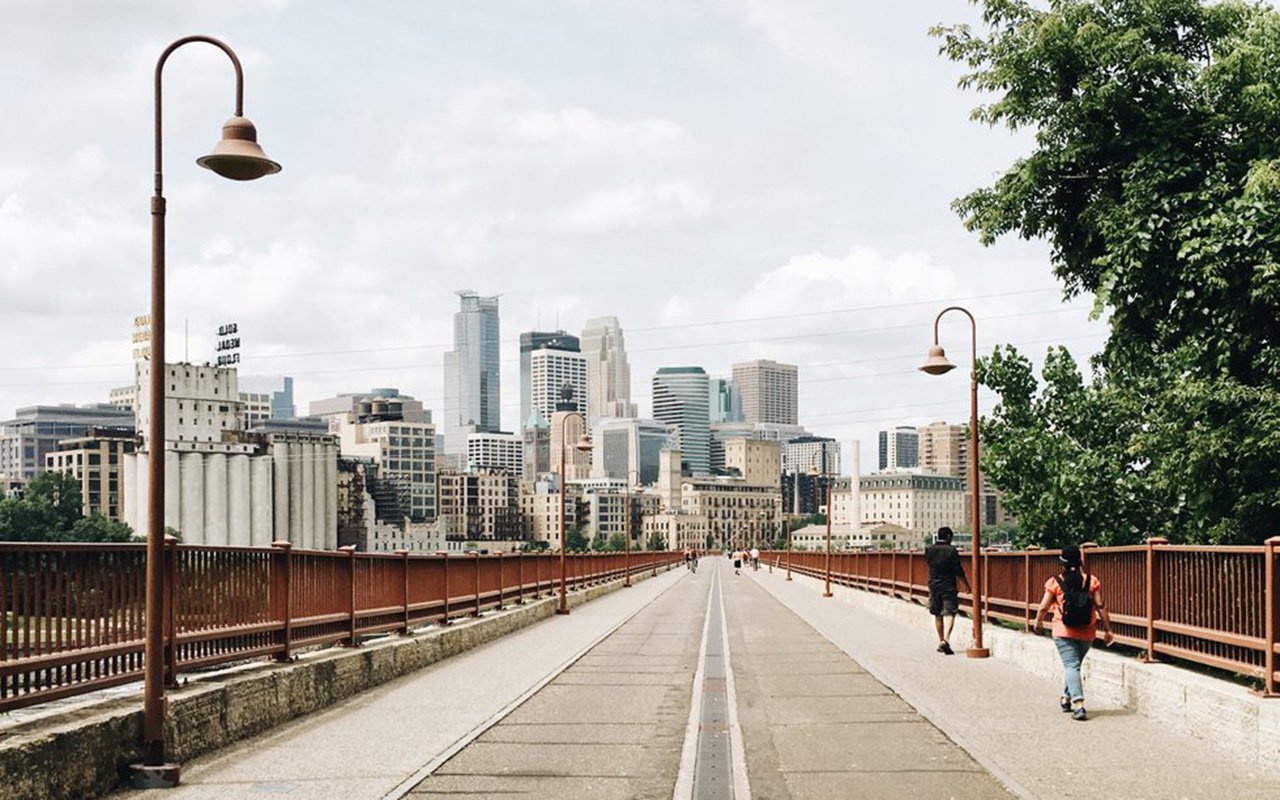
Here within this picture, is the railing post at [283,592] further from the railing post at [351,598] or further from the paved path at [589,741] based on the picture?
the paved path at [589,741]

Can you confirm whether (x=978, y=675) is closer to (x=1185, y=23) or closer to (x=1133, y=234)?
(x=1133, y=234)

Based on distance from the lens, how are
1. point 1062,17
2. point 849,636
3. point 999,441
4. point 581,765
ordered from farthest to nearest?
1. point 999,441
2. point 849,636
3. point 1062,17
4. point 581,765

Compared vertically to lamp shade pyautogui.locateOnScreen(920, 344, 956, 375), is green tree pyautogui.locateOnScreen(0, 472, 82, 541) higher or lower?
lower

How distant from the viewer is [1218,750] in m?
11.5

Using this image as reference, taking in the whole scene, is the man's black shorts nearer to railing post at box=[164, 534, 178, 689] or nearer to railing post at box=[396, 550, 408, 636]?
railing post at box=[396, 550, 408, 636]

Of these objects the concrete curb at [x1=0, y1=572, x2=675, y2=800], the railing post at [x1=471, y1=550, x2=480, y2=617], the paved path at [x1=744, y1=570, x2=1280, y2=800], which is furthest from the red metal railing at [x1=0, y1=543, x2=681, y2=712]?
the paved path at [x1=744, y1=570, x2=1280, y2=800]

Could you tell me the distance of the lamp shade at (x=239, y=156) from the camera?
10594 millimetres

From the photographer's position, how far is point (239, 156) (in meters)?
10.6

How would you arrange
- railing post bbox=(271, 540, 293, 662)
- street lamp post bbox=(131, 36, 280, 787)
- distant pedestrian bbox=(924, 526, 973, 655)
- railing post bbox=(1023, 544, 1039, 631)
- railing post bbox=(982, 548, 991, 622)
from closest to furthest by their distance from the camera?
street lamp post bbox=(131, 36, 280, 787)
railing post bbox=(271, 540, 293, 662)
railing post bbox=(1023, 544, 1039, 631)
distant pedestrian bbox=(924, 526, 973, 655)
railing post bbox=(982, 548, 991, 622)

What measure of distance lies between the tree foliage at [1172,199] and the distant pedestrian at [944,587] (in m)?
3.41

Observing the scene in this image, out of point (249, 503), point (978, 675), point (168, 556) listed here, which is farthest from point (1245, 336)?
point (249, 503)

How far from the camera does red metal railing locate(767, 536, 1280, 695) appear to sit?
11.4 m

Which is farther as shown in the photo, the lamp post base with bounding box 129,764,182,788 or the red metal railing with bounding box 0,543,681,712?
the lamp post base with bounding box 129,764,182,788

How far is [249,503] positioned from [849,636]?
584 feet
